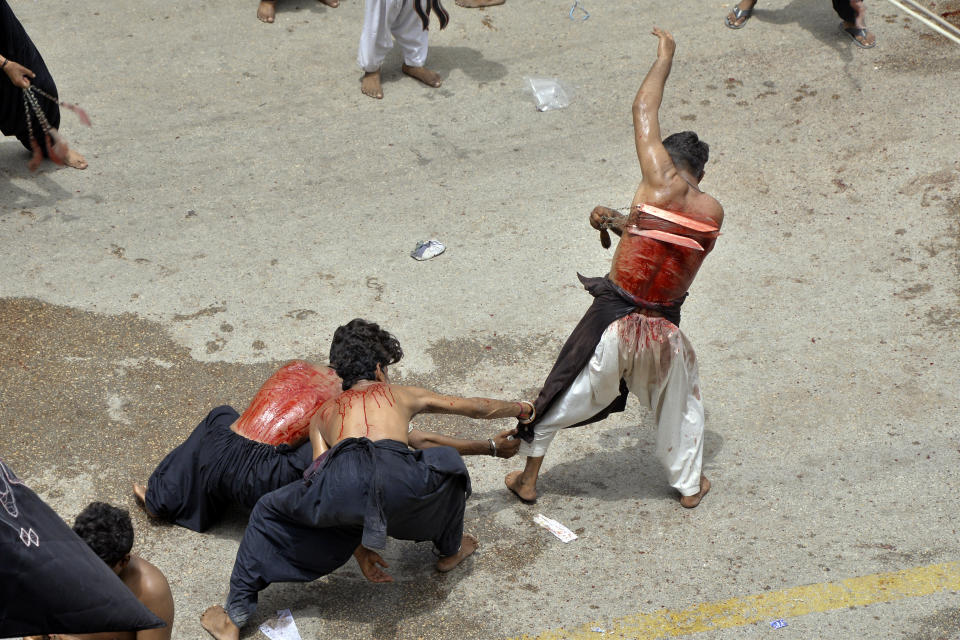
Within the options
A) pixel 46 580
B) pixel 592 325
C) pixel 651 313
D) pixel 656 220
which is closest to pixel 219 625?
pixel 46 580

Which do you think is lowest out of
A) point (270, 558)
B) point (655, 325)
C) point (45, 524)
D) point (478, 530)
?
A: point (478, 530)

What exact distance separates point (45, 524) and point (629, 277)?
2.59 metres

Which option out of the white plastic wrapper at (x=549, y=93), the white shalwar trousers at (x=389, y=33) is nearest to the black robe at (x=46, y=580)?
the white shalwar trousers at (x=389, y=33)

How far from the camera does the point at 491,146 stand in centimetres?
728

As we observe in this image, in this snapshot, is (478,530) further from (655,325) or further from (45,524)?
(45,524)

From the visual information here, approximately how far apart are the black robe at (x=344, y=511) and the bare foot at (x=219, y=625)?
42mm

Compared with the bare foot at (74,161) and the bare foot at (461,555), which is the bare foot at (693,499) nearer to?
the bare foot at (461,555)

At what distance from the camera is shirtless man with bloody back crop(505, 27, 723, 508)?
422 centimetres

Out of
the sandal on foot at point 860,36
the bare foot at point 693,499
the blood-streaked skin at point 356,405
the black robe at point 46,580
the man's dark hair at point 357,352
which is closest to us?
the black robe at point 46,580

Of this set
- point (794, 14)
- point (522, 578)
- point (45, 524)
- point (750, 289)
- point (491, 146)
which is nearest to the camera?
point (45, 524)

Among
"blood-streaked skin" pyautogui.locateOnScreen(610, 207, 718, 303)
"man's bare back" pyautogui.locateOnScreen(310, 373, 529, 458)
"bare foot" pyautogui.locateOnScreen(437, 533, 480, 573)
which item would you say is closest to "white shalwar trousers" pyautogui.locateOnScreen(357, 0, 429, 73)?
"blood-streaked skin" pyautogui.locateOnScreen(610, 207, 718, 303)

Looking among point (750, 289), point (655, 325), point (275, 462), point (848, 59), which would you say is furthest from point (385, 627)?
point (848, 59)

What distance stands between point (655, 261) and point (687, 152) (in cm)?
49

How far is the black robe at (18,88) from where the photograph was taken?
21.0 feet
